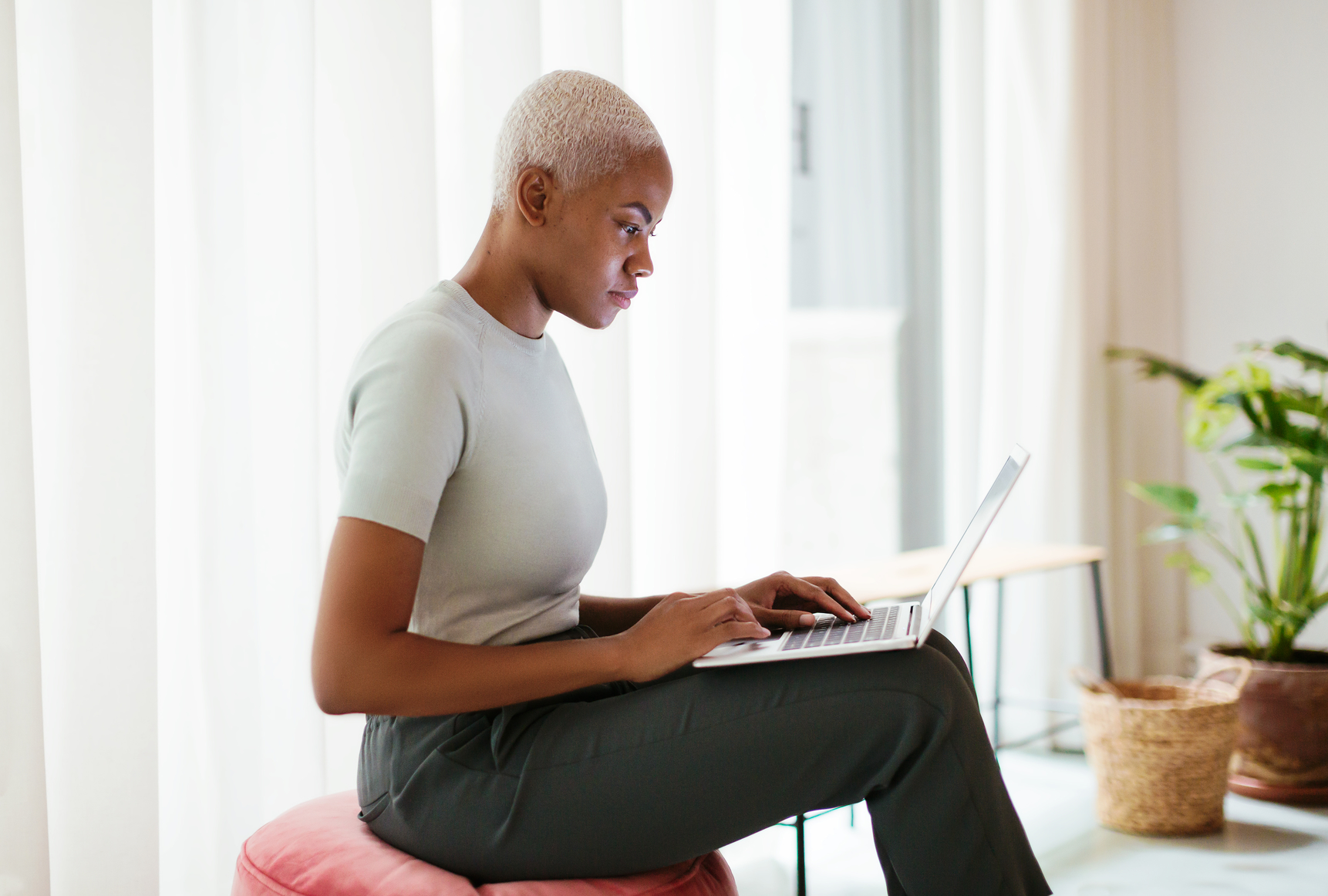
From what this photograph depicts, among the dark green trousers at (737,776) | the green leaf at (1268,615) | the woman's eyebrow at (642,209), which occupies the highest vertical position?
the woman's eyebrow at (642,209)

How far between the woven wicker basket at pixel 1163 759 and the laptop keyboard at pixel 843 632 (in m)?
1.25

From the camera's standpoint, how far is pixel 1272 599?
2.53 metres

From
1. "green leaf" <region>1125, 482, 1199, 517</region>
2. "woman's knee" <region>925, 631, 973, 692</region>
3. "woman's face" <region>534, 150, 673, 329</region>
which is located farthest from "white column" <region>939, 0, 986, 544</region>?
"woman's face" <region>534, 150, 673, 329</region>

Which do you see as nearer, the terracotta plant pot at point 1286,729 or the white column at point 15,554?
the white column at point 15,554

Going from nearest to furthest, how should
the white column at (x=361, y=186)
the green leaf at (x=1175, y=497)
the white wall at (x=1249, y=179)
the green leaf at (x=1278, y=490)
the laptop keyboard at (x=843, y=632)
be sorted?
the laptop keyboard at (x=843, y=632) < the white column at (x=361, y=186) < the green leaf at (x=1278, y=490) < the green leaf at (x=1175, y=497) < the white wall at (x=1249, y=179)

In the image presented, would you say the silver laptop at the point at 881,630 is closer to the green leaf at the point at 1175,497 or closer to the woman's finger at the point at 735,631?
the woman's finger at the point at 735,631

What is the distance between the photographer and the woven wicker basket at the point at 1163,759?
2.16 m

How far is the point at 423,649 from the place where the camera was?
901mm

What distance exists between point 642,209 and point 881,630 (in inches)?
18.2

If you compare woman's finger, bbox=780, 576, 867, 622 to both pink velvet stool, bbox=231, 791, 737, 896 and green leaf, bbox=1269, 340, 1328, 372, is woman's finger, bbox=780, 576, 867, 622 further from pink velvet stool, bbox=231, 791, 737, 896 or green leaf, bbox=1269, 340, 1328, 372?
green leaf, bbox=1269, 340, 1328, 372

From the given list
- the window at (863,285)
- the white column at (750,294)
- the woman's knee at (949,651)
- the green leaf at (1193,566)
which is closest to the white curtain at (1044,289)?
the window at (863,285)

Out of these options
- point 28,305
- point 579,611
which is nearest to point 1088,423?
point 579,611

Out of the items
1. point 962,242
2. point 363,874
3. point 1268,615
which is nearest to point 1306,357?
point 1268,615

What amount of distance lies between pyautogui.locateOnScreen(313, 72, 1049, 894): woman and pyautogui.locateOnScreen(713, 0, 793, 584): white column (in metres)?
1.09
